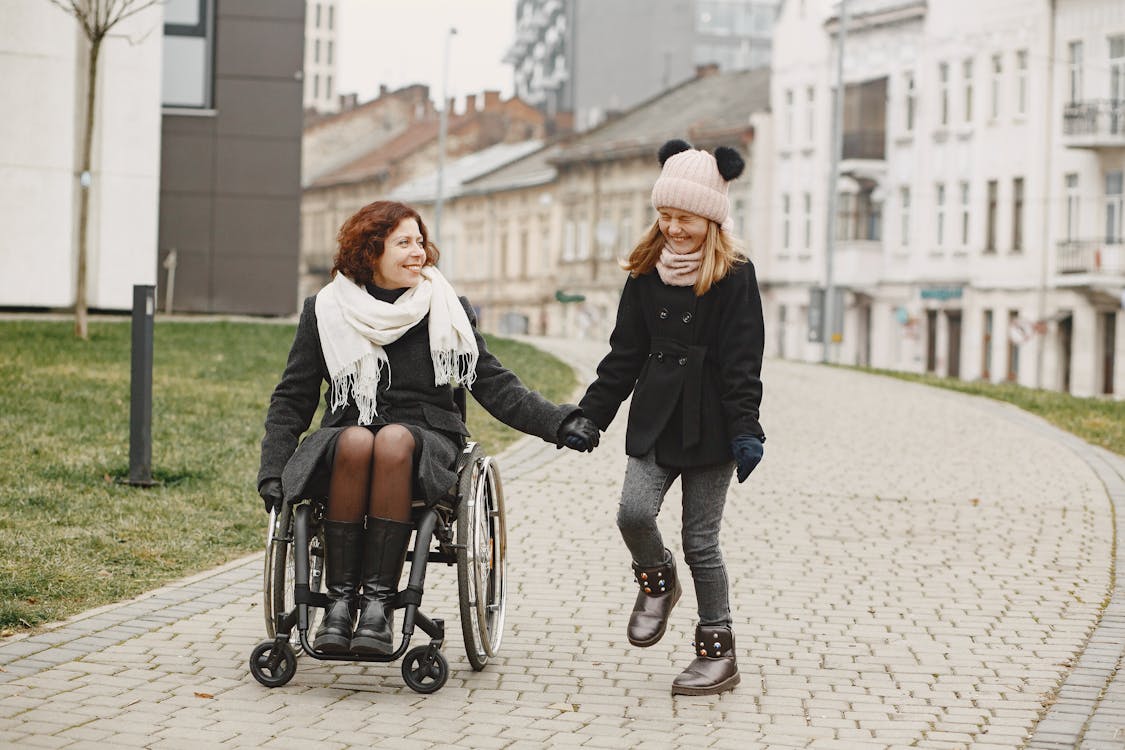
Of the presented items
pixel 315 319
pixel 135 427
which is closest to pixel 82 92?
pixel 135 427

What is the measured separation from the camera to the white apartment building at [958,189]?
155 feet

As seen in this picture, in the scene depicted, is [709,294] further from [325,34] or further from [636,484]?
[325,34]

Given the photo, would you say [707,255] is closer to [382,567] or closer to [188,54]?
[382,567]

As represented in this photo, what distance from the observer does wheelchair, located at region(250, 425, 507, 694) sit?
22.4ft

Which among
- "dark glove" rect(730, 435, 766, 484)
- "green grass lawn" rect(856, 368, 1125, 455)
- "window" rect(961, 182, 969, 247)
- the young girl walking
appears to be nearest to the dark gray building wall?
"green grass lawn" rect(856, 368, 1125, 455)

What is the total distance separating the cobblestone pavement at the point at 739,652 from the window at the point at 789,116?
48.7m

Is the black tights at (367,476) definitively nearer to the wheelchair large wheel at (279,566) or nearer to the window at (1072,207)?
the wheelchair large wheel at (279,566)

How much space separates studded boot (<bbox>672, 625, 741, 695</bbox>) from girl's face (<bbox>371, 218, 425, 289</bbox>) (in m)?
1.61

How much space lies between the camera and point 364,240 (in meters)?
7.26

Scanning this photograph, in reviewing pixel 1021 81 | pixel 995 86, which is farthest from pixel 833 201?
pixel 1021 81

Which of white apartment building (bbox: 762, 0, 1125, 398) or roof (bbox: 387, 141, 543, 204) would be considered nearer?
white apartment building (bbox: 762, 0, 1125, 398)

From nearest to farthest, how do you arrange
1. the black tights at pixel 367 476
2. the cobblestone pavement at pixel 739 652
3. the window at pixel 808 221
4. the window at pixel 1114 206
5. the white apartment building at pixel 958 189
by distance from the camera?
the cobblestone pavement at pixel 739 652, the black tights at pixel 367 476, the window at pixel 1114 206, the white apartment building at pixel 958 189, the window at pixel 808 221

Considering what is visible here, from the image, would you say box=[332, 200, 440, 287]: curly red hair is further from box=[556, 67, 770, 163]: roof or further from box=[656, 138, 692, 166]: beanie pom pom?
box=[556, 67, 770, 163]: roof

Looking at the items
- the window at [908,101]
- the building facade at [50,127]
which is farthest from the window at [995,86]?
the building facade at [50,127]
